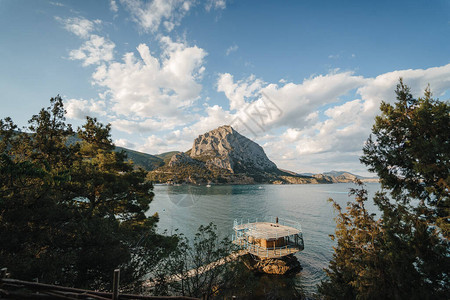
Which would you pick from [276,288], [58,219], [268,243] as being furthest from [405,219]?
[268,243]

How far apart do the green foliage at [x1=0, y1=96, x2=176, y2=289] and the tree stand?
1053 centimetres

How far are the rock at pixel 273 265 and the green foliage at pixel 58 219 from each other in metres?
11.6

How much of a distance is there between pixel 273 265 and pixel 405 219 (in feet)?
54.4

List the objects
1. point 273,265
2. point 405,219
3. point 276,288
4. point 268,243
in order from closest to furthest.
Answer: point 405,219 < point 276,288 < point 273,265 < point 268,243

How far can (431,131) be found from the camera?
8344 millimetres

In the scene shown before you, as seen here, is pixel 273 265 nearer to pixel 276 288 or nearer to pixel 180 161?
pixel 276 288

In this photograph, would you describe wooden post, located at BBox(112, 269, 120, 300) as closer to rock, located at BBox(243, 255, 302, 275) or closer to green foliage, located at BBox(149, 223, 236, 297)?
green foliage, located at BBox(149, 223, 236, 297)

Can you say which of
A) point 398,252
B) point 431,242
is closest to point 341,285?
point 398,252

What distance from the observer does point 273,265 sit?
836 inches

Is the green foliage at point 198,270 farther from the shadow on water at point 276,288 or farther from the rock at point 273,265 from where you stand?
the rock at point 273,265

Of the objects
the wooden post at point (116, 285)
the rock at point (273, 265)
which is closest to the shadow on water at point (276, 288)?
the rock at point (273, 265)

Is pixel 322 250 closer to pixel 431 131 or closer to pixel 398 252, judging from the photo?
pixel 398 252

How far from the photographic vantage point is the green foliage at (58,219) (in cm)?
698

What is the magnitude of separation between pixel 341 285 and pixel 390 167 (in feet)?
23.5
